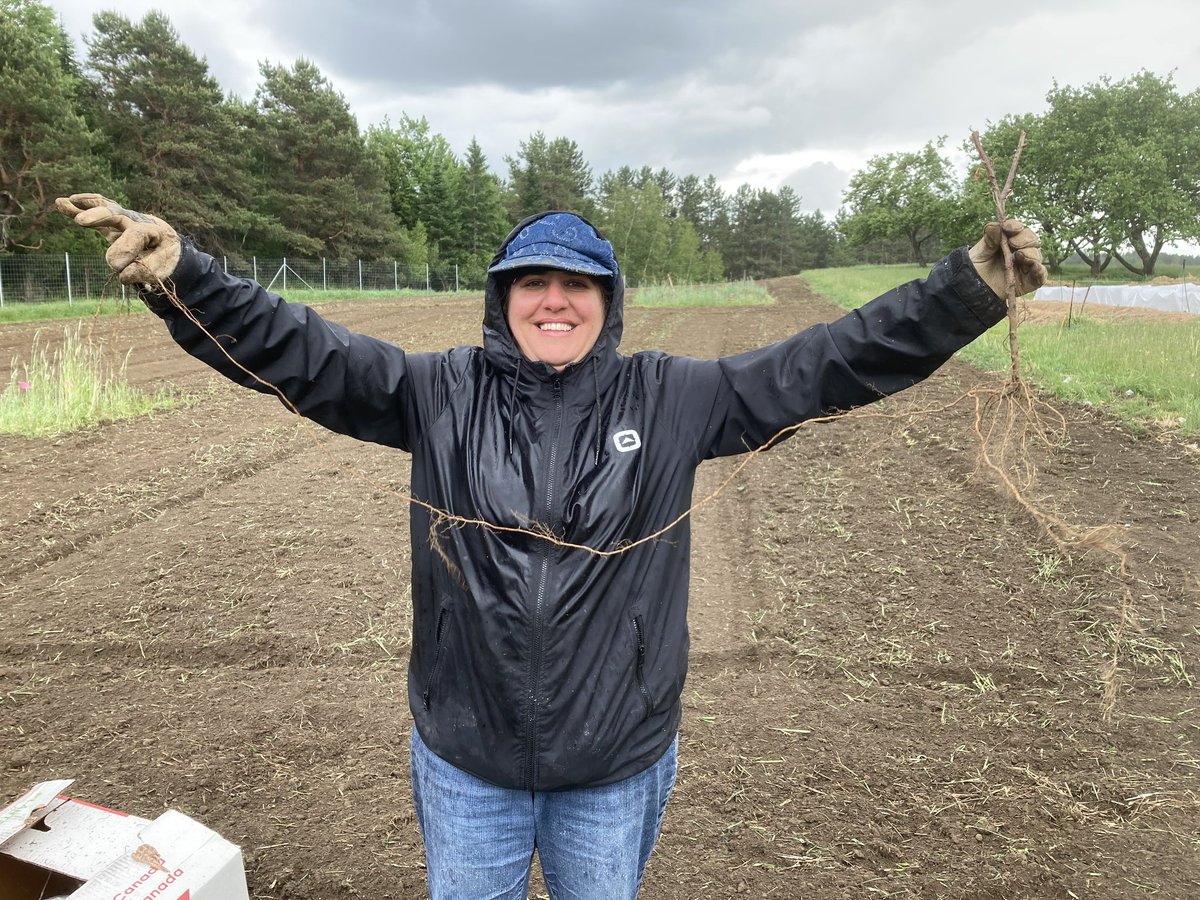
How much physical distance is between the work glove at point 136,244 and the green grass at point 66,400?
21.1 feet

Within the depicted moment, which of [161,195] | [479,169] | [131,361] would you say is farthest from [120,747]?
[479,169]

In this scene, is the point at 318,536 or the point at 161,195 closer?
the point at 318,536

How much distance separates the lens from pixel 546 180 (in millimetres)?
52969

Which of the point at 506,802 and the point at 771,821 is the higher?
the point at 506,802

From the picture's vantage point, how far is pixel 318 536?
5.12 metres

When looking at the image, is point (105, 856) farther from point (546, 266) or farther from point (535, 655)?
point (546, 266)

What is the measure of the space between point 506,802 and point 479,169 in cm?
5071

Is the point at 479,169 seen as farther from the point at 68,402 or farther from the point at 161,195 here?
the point at 68,402

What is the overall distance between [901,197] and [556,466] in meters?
29.3

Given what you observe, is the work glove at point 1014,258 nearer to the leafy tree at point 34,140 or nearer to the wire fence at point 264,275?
the wire fence at point 264,275

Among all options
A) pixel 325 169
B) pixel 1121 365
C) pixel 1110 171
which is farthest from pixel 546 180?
pixel 1121 365

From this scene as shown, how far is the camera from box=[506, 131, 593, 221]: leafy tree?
52219 millimetres

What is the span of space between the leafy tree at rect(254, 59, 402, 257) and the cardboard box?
34.4 metres

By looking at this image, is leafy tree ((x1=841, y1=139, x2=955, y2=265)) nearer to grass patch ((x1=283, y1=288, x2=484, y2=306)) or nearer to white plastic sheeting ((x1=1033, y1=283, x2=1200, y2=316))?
white plastic sheeting ((x1=1033, y1=283, x2=1200, y2=316))
